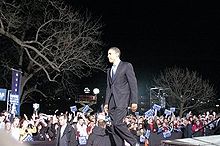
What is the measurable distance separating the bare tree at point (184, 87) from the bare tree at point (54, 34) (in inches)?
1220

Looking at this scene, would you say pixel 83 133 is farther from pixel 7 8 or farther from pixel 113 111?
pixel 7 8

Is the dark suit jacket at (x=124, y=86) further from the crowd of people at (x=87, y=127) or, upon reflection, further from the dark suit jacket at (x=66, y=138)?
the dark suit jacket at (x=66, y=138)

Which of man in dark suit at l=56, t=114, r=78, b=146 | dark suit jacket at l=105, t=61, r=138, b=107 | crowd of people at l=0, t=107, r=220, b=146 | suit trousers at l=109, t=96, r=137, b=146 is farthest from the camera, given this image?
man in dark suit at l=56, t=114, r=78, b=146

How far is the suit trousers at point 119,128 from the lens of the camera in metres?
6.44

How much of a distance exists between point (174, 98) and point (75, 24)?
3521 cm

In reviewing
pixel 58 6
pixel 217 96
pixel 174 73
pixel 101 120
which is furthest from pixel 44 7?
pixel 217 96

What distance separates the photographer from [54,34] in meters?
32.9

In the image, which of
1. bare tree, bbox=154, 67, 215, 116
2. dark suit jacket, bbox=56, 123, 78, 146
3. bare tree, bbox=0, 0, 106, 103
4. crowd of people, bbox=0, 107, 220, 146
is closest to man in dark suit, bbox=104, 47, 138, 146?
crowd of people, bbox=0, 107, 220, 146

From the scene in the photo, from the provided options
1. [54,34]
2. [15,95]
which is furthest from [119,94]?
[54,34]

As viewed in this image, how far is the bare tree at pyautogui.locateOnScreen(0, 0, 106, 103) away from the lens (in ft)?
105

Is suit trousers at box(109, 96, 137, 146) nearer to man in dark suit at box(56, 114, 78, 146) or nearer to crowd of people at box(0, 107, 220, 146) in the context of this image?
crowd of people at box(0, 107, 220, 146)

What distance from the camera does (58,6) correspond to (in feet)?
108

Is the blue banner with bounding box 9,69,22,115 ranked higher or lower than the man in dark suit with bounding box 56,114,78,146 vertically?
higher

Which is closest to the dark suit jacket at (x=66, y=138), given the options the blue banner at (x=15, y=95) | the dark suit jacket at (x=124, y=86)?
the dark suit jacket at (x=124, y=86)
